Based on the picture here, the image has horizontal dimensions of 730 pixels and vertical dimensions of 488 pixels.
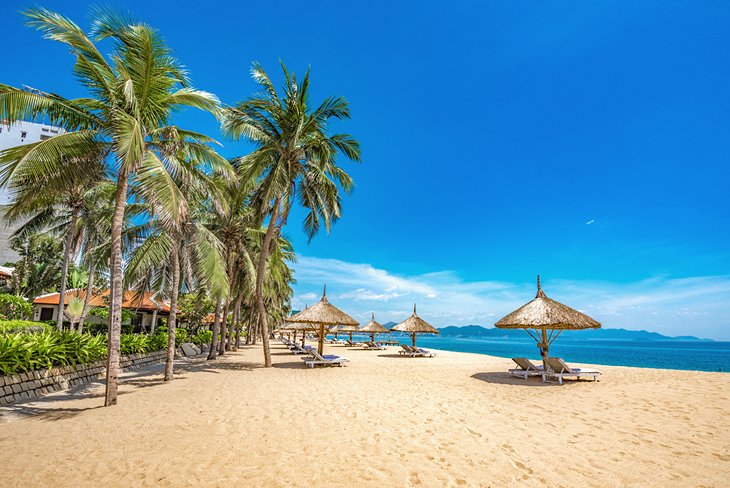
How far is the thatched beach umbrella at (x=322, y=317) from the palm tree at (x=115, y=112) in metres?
8.99

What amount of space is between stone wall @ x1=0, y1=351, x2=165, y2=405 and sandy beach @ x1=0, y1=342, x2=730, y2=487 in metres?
0.41

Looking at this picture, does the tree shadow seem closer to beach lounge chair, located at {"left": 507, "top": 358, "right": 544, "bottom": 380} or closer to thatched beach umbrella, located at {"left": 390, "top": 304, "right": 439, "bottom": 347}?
beach lounge chair, located at {"left": 507, "top": 358, "right": 544, "bottom": 380}

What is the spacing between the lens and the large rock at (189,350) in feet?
57.7

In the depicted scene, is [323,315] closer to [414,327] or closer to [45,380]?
[414,327]

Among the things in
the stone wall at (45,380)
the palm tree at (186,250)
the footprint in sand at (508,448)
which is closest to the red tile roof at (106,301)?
the palm tree at (186,250)

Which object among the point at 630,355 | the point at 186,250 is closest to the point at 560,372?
the point at 186,250

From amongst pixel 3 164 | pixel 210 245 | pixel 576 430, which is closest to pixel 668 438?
pixel 576 430

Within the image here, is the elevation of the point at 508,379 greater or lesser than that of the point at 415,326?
lesser

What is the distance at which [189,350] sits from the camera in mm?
17922

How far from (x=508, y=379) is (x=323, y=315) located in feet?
27.1

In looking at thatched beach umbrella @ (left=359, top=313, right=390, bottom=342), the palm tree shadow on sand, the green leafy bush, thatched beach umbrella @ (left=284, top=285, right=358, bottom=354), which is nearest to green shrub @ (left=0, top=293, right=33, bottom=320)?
the green leafy bush

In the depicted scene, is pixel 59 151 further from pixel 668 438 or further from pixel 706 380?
pixel 706 380

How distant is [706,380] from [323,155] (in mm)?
14839

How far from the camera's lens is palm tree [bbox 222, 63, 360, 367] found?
1224cm
